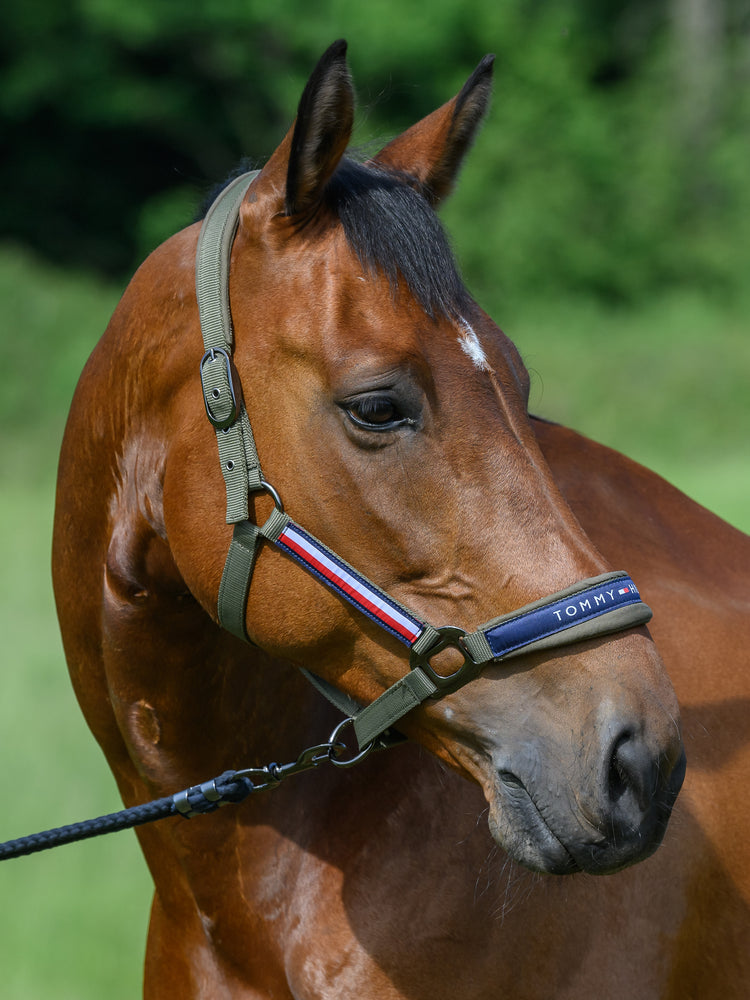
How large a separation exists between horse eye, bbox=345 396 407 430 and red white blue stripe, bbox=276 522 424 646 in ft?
0.79

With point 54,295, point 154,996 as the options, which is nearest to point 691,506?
point 154,996

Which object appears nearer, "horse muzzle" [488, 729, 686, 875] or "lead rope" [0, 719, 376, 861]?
"horse muzzle" [488, 729, 686, 875]

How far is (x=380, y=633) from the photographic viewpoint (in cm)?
203

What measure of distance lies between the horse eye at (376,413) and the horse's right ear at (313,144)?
429mm

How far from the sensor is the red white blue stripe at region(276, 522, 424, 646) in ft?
6.47

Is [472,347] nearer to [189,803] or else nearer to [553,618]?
[553,618]

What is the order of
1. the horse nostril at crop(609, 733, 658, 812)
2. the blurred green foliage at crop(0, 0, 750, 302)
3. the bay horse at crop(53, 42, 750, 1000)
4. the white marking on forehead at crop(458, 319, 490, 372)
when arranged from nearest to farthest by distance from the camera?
1. the horse nostril at crop(609, 733, 658, 812)
2. the bay horse at crop(53, 42, 750, 1000)
3. the white marking on forehead at crop(458, 319, 490, 372)
4. the blurred green foliage at crop(0, 0, 750, 302)

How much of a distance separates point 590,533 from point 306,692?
79 centimetres

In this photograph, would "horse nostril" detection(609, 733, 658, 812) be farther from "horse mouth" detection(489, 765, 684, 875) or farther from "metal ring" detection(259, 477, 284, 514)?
"metal ring" detection(259, 477, 284, 514)

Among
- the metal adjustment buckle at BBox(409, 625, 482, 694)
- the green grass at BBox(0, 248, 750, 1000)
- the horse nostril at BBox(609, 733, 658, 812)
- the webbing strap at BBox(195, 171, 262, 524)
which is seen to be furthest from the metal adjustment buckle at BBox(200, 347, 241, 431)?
the green grass at BBox(0, 248, 750, 1000)

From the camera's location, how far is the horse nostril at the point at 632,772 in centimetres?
180

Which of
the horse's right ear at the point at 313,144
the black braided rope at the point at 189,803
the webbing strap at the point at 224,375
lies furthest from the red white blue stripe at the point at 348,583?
the horse's right ear at the point at 313,144

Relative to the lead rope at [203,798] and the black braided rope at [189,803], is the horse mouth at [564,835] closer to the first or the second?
the lead rope at [203,798]

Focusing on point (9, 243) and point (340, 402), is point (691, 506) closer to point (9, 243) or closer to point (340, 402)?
point (340, 402)
